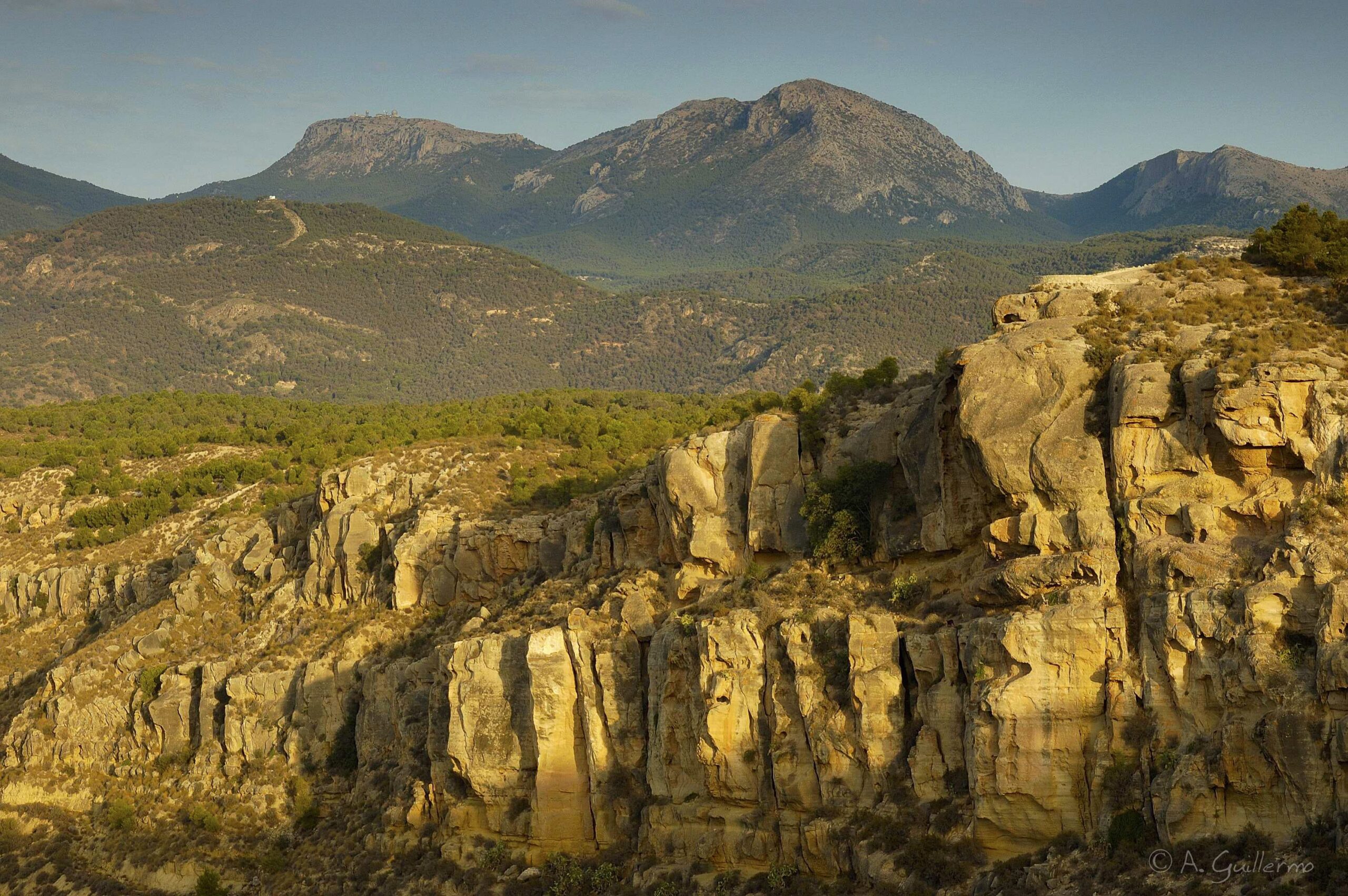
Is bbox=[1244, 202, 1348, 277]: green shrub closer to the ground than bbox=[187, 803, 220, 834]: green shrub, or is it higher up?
higher up

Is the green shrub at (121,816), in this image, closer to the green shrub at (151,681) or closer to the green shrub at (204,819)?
the green shrub at (204,819)

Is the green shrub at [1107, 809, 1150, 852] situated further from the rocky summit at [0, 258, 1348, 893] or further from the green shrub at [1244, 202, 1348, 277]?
the green shrub at [1244, 202, 1348, 277]

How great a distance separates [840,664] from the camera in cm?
4175

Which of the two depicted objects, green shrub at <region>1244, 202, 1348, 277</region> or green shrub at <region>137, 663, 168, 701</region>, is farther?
green shrub at <region>137, 663, 168, 701</region>

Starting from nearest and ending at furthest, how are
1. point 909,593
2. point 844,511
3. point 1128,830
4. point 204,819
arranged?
point 1128,830
point 909,593
point 844,511
point 204,819

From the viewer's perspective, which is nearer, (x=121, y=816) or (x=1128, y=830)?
(x=1128, y=830)

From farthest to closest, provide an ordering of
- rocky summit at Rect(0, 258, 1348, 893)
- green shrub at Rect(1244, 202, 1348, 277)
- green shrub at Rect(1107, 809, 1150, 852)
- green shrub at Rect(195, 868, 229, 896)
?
green shrub at Rect(195, 868, 229, 896) < green shrub at Rect(1244, 202, 1348, 277) < rocky summit at Rect(0, 258, 1348, 893) < green shrub at Rect(1107, 809, 1150, 852)

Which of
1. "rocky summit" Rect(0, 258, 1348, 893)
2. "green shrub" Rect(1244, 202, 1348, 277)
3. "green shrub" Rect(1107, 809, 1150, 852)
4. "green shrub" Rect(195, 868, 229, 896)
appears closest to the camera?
"green shrub" Rect(1107, 809, 1150, 852)

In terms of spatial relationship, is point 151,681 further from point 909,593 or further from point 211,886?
point 909,593

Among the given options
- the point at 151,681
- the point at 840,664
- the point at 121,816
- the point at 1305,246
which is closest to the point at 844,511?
the point at 840,664

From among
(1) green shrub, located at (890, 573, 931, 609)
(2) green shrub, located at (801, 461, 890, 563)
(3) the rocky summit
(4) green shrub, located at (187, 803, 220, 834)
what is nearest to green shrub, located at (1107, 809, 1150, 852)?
(3) the rocky summit

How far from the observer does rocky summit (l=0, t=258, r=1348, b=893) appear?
34969 millimetres

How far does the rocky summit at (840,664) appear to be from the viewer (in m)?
35.0

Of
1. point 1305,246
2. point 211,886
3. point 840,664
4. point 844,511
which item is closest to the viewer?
point 840,664
